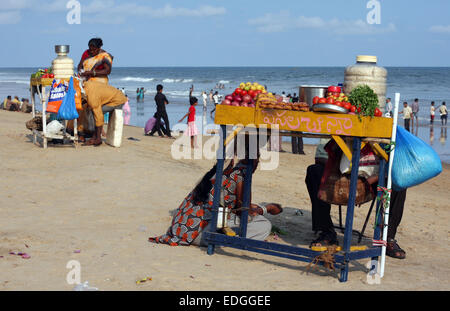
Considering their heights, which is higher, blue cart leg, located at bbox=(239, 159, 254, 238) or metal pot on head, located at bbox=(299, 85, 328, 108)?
metal pot on head, located at bbox=(299, 85, 328, 108)

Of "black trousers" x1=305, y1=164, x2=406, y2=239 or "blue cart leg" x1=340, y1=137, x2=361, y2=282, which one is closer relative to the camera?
"blue cart leg" x1=340, y1=137, x2=361, y2=282

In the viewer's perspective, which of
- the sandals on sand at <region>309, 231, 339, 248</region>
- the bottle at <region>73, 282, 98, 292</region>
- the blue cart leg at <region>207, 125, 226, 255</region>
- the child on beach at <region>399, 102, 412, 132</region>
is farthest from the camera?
the child on beach at <region>399, 102, 412, 132</region>

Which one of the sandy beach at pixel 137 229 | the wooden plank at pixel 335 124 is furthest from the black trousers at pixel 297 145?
the wooden plank at pixel 335 124

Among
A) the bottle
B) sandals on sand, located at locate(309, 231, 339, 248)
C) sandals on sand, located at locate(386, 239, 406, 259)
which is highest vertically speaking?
sandals on sand, located at locate(309, 231, 339, 248)

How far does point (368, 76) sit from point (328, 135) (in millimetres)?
580

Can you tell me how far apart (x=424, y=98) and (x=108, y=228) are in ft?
135

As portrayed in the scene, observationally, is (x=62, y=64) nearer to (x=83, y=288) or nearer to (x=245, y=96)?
(x=245, y=96)

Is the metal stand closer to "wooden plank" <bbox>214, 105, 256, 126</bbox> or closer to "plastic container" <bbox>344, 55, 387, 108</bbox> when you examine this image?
"wooden plank" <bbox>214, 105, 256, 126</bbox>

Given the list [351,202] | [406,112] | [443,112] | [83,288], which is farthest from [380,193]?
[443,112]

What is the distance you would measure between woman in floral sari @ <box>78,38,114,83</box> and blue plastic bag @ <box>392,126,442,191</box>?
6.81 metres

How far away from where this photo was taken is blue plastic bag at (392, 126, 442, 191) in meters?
4.77

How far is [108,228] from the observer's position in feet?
19.9

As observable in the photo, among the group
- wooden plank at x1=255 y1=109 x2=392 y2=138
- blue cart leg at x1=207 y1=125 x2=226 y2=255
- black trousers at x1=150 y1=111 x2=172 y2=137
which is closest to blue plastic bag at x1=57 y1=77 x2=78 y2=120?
blue cart leg at x1=207 y1=125 x2=226 y2=255

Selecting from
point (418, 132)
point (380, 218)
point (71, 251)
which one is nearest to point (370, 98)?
point (380, 218)
